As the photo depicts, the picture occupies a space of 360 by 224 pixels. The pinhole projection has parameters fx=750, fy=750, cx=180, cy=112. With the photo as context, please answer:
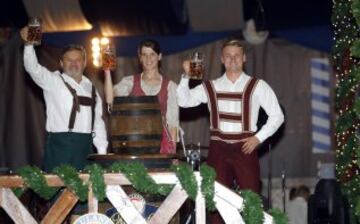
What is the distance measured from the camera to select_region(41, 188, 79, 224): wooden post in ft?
16.1

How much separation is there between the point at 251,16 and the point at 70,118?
10.2 ft

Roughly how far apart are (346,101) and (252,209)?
8.82 ft

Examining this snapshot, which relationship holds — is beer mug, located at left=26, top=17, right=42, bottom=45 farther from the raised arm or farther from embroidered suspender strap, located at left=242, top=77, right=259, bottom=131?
embroidered suspender strap, located at left=242, top=77, right=259, bottom=131

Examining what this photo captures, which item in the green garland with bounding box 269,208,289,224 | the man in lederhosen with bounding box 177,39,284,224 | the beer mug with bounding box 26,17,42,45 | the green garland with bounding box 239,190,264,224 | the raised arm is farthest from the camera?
the man in lederhosen with bounding box 177,39,284,224

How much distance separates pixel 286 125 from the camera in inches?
333

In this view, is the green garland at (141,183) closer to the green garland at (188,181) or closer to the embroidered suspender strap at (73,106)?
the green garland at (188,181)

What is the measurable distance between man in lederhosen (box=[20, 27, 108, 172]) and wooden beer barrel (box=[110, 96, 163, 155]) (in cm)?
59

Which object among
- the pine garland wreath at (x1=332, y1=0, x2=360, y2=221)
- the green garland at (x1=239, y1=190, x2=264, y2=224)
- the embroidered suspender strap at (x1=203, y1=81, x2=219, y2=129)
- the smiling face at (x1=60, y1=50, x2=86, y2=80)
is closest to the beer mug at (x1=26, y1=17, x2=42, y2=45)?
the smiling face at (x1=60, y1=50, x2=86, y2=80)

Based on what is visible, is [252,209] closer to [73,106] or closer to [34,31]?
[73,106]

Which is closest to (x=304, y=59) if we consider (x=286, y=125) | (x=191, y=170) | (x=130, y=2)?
(x=286, y=125)

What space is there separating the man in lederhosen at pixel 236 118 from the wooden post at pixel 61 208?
1275mm

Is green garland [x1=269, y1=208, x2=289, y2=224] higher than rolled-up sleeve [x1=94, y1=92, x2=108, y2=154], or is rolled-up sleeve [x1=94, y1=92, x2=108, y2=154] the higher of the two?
rolled-up sleeve [x1=94, y1=92, x2=108, y2=154]

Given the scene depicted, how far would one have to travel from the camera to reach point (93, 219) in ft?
15.8

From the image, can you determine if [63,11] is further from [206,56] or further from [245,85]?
[245,85]
